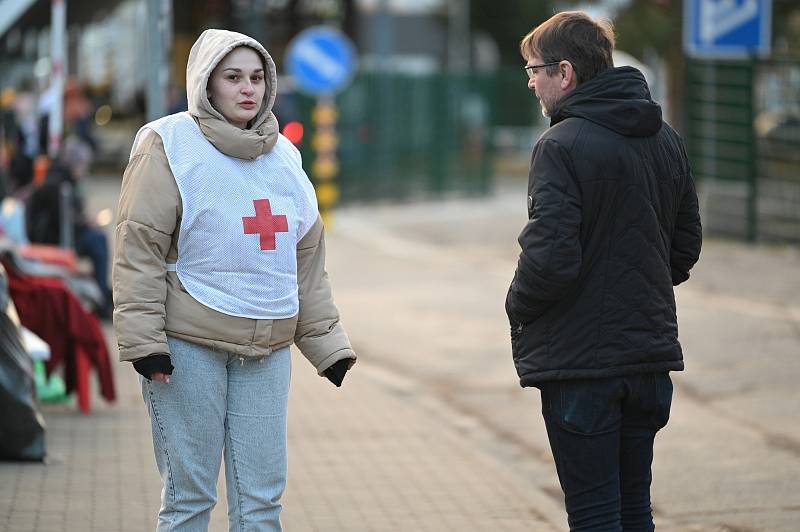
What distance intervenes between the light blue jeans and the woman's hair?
3.77 ft

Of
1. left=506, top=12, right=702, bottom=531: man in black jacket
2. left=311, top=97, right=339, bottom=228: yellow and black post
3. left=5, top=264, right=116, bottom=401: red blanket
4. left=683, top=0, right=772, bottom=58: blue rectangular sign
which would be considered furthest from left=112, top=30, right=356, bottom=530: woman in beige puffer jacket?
left=311, top=97, right=339, bottom=228: yellow and black post

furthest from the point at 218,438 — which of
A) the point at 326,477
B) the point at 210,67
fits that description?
the point at 326,477

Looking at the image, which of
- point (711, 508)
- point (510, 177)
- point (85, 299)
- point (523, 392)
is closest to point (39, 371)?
point (85, 299)

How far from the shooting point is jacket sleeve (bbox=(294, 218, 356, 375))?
4.25 m

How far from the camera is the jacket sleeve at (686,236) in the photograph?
423 cm

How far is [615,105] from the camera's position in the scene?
387 cm

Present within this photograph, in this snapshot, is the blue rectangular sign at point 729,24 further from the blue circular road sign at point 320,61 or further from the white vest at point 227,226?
the white vest at point 227,226

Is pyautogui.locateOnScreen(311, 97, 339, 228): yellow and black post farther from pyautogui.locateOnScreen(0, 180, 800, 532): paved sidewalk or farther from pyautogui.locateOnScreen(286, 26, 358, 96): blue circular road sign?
→ pyautogui.locateOnScreen(0, 180, 800, 532): paved sidewalk

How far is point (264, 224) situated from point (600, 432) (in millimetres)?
1083

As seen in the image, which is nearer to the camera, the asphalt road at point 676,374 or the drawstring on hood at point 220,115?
the drawstring on hood at point 220,115

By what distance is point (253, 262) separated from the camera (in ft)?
13.1

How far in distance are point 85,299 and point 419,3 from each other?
56.4 metres

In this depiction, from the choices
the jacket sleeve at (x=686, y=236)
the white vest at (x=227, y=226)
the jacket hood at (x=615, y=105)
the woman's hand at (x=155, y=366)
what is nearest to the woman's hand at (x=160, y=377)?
the woman's hand at (x=155, y=366)

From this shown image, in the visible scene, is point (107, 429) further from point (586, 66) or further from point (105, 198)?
point (105, 198)
